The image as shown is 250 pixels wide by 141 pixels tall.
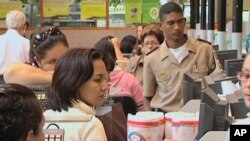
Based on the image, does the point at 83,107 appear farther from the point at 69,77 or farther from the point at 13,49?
the point at 13,49

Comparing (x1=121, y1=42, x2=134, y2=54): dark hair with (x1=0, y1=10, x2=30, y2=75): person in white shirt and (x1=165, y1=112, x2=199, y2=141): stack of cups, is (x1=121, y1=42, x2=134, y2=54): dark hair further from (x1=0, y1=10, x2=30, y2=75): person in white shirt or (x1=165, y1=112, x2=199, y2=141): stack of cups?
(x1=165, y1=112, x2=199, y2=141): stack of cups

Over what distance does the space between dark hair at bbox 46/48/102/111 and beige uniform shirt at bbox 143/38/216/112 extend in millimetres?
1303

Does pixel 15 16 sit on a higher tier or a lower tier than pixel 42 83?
higher

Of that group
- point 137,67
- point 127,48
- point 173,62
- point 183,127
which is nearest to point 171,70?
point 173,62

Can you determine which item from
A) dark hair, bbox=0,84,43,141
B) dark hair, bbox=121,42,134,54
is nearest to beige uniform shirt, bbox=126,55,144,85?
dark hair, bbox=121,42,134,54

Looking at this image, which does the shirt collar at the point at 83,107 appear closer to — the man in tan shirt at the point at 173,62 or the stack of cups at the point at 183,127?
the stack of cups at the point at 183,127

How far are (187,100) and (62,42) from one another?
868 mm

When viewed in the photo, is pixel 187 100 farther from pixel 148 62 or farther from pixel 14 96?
A: pixel 14 96

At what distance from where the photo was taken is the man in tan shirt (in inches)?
139

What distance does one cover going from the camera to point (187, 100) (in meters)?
2.76

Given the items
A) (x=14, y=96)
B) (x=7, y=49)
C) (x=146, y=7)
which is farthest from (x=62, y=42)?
(x=146, y=7)

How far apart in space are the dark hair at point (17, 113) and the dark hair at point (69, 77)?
2.12ft

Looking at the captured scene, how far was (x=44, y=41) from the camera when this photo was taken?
3.10m

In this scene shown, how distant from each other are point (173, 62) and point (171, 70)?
0.19 ft
